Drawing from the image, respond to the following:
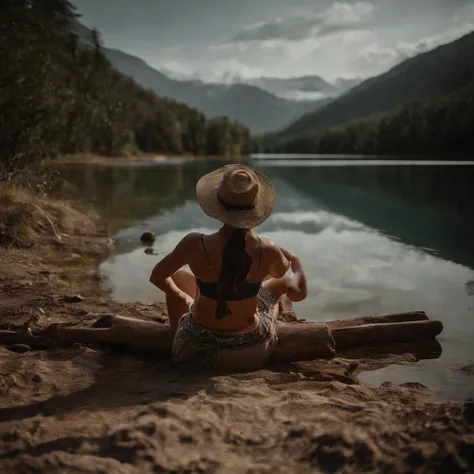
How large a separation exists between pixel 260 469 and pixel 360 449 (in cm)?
61

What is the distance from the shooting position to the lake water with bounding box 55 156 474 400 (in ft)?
21.0

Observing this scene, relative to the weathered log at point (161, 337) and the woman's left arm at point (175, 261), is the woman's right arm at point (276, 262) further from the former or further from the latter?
the weathered log at point (161, 337)

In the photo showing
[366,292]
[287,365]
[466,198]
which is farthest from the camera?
[466,198]

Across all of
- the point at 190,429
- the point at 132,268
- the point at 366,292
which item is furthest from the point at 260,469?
the point at 132,268

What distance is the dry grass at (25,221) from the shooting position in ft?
30.0

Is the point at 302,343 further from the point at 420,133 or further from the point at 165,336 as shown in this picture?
the point at 420,133

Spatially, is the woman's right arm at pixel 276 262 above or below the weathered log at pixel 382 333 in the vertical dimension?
above

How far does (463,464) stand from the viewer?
276cm

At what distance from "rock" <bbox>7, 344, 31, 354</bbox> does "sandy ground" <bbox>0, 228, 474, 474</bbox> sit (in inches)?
4.9

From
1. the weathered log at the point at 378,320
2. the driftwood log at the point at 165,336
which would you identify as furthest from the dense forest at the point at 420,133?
the driftwood log at the point at 165,336

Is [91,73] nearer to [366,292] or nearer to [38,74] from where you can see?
[38,74]

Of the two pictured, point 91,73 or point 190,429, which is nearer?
point 190,429

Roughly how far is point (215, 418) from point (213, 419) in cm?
3

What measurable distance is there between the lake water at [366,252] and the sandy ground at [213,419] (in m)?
0.98
